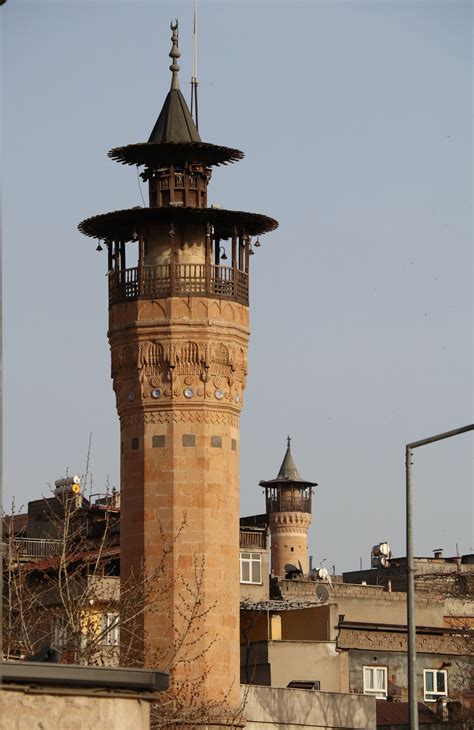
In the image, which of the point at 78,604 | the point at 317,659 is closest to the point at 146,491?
the point at 78,604

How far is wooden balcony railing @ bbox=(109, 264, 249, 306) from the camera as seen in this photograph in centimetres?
4297

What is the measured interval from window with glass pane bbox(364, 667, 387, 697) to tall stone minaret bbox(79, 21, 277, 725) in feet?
53.0

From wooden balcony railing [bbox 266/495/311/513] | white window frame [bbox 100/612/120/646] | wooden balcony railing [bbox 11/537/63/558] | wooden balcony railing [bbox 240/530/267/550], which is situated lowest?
white window frame [bbox 100/612/120/646]

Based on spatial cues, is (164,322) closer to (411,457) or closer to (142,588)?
(142,588)

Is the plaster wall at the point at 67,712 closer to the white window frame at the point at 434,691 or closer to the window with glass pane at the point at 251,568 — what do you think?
the white window frame at the point at 434,691

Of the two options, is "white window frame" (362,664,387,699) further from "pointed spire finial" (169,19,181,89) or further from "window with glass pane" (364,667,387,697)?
"pointed spire finial" (169,19,181,89)

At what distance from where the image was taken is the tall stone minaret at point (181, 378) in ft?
136

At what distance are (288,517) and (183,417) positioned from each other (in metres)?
58.6

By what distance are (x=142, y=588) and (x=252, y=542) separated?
24.3 metres

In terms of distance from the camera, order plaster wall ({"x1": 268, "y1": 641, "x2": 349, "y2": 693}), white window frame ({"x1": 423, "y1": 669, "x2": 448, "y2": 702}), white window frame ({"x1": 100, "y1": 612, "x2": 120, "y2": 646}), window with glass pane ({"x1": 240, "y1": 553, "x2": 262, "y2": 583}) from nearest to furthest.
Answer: white window frame ({"x1": 100, "y1": 612, "x2": 120, "y2": 646})
plaster wall ({"x1": 268, "y1": 641, "x2": 349, "y2": 693})
white window frame ({"x1": 423, "y1": 669, "x2": 448, "y2": 702})
window with glass pane ({"x1": 240, "y1": 553, "x2": 262, "y2": 583})

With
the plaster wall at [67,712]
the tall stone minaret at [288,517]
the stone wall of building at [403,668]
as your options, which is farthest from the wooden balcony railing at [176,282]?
the tall stone minaret at [288,517]

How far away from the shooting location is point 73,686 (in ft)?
55.1

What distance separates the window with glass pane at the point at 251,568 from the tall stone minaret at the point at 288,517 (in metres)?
33.7

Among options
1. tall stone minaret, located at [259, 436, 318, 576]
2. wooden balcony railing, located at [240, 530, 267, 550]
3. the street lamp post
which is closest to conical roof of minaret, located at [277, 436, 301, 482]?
tall stone minaret, located at [259, 436, 318, 576]
